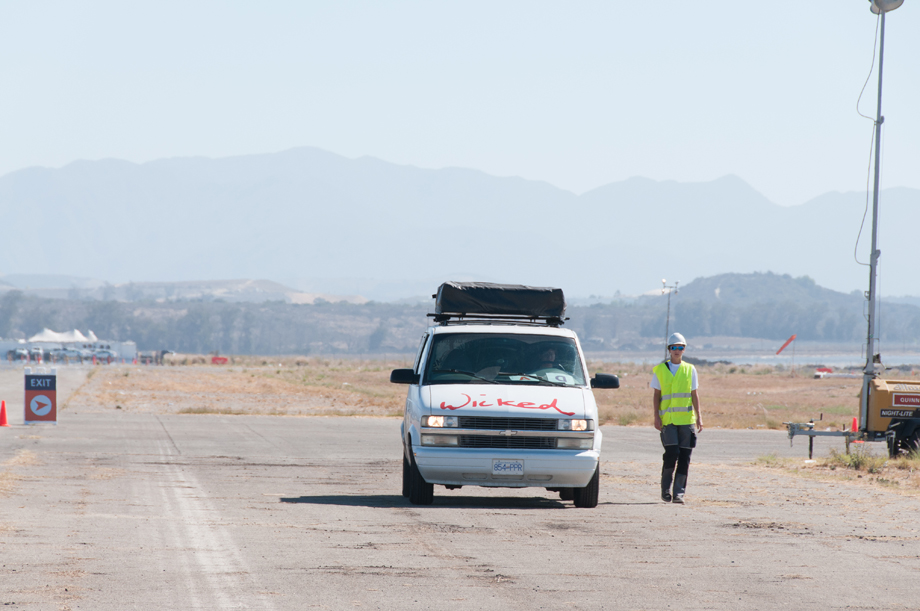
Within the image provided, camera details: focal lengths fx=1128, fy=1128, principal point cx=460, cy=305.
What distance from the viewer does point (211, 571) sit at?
8.58 meters

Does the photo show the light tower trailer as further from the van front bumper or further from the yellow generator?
the van front bumper

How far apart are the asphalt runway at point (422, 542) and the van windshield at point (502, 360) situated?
4.92ft

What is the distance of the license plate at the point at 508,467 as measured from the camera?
1224 centimetres

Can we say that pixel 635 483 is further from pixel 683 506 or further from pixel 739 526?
pixel 739 526

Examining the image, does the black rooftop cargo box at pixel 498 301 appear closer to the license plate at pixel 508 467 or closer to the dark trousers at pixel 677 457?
the dark trousers at pixel 677 457

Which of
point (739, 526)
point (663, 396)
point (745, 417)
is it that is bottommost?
point (745, 417)

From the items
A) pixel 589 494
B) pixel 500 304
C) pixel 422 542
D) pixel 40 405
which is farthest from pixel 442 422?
pixel 40 405

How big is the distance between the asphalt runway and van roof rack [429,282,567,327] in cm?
235

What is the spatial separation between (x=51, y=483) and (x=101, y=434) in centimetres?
1091

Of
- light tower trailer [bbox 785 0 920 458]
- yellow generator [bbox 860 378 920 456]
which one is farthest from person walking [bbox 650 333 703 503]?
yellow generator [bbox 860 378 920 456]

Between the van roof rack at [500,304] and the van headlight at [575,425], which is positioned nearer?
the van headlight at [575,425]

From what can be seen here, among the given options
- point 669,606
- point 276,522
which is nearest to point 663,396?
point 276,522

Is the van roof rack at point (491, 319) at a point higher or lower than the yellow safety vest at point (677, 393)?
higher

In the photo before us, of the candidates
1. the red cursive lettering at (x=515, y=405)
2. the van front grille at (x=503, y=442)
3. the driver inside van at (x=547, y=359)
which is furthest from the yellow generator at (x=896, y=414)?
the van front grille at (x=503, y=442)
